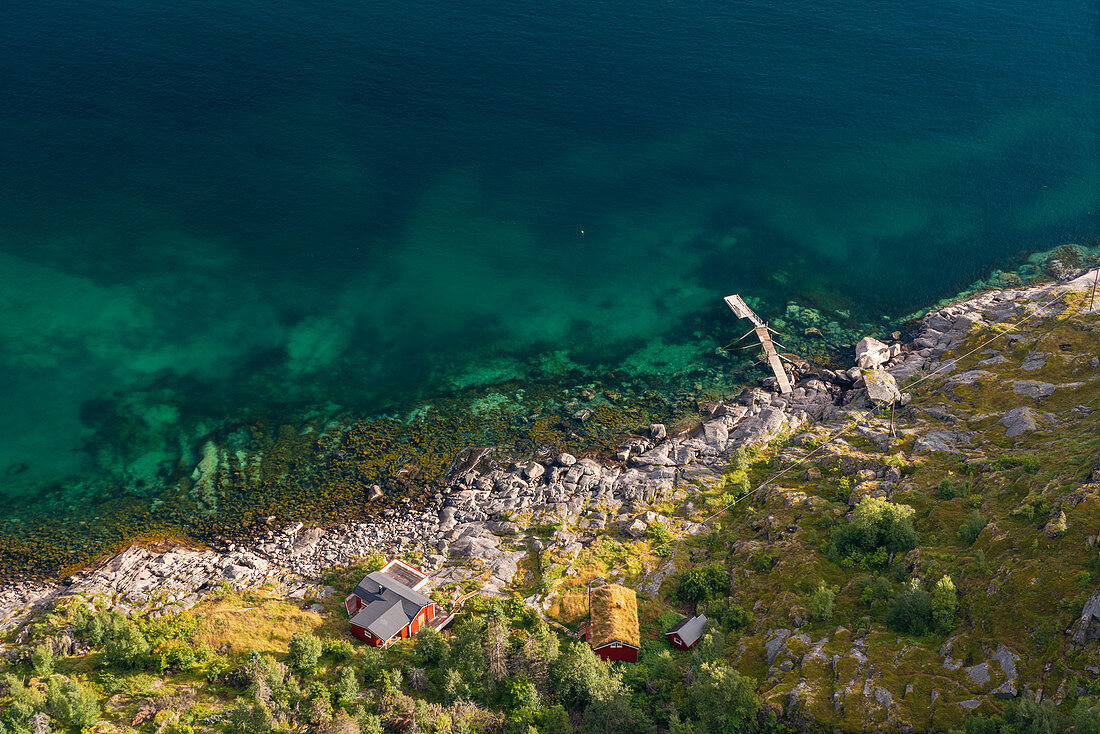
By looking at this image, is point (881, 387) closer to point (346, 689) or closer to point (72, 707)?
point (346, 689)

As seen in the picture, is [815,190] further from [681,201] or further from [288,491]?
[288,491]

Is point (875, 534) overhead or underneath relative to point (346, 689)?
overhead

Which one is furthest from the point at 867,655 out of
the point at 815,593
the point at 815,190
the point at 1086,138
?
the point at 1086,138

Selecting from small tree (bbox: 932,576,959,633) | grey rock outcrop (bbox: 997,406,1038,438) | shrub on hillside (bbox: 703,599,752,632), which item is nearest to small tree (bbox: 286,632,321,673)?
shrub on hillside (bbox: 703,599,752,632)

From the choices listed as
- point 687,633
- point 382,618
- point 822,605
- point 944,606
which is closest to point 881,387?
point 822,605

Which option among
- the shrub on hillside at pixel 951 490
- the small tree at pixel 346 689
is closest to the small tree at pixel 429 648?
the small tree at pixel 346 689

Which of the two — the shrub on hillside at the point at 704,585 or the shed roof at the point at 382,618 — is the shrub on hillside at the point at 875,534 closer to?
the shrub on hillside at the point at 704,585
